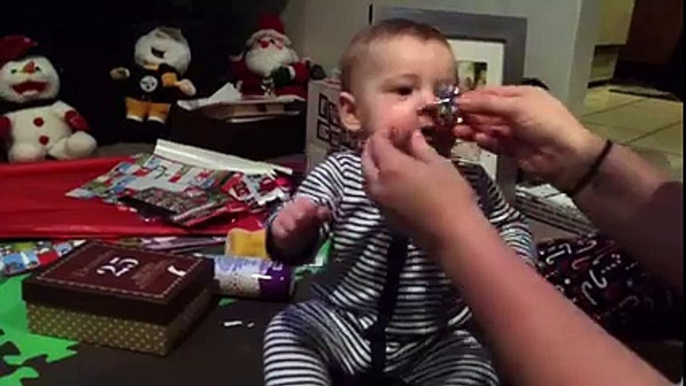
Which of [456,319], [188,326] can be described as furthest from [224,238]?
[456,319]

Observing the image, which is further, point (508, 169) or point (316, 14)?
point (316, 14)

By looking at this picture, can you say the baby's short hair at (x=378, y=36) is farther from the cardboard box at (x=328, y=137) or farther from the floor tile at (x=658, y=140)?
the floor tile at (x=658, y=140)

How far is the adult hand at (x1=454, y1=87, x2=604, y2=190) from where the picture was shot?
0.97m

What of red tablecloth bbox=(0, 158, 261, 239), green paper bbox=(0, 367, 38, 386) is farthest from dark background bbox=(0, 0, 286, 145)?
green paper bbox=(0, 367, 38, 386)

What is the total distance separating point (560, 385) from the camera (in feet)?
1.87

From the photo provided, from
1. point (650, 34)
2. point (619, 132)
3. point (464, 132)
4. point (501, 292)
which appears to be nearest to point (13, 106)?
point (464, 132)

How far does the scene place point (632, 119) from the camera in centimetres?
281

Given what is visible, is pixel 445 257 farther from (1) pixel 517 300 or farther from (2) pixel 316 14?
(2) pixel 316 14

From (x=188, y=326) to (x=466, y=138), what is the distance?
0.46 metres

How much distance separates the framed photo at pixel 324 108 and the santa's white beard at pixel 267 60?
13.0 inches

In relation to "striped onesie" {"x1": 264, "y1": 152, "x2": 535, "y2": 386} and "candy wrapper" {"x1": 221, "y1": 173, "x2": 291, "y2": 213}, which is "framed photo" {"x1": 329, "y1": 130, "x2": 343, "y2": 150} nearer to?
"candy wrapper" {"x1": 221, "y1": 173, "x2": 291, "y2": 213}

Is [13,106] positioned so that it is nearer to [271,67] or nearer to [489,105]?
[271,67]

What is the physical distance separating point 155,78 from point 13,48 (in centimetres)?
30

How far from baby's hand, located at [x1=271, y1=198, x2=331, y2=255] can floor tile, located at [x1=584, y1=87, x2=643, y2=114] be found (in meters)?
2.01
